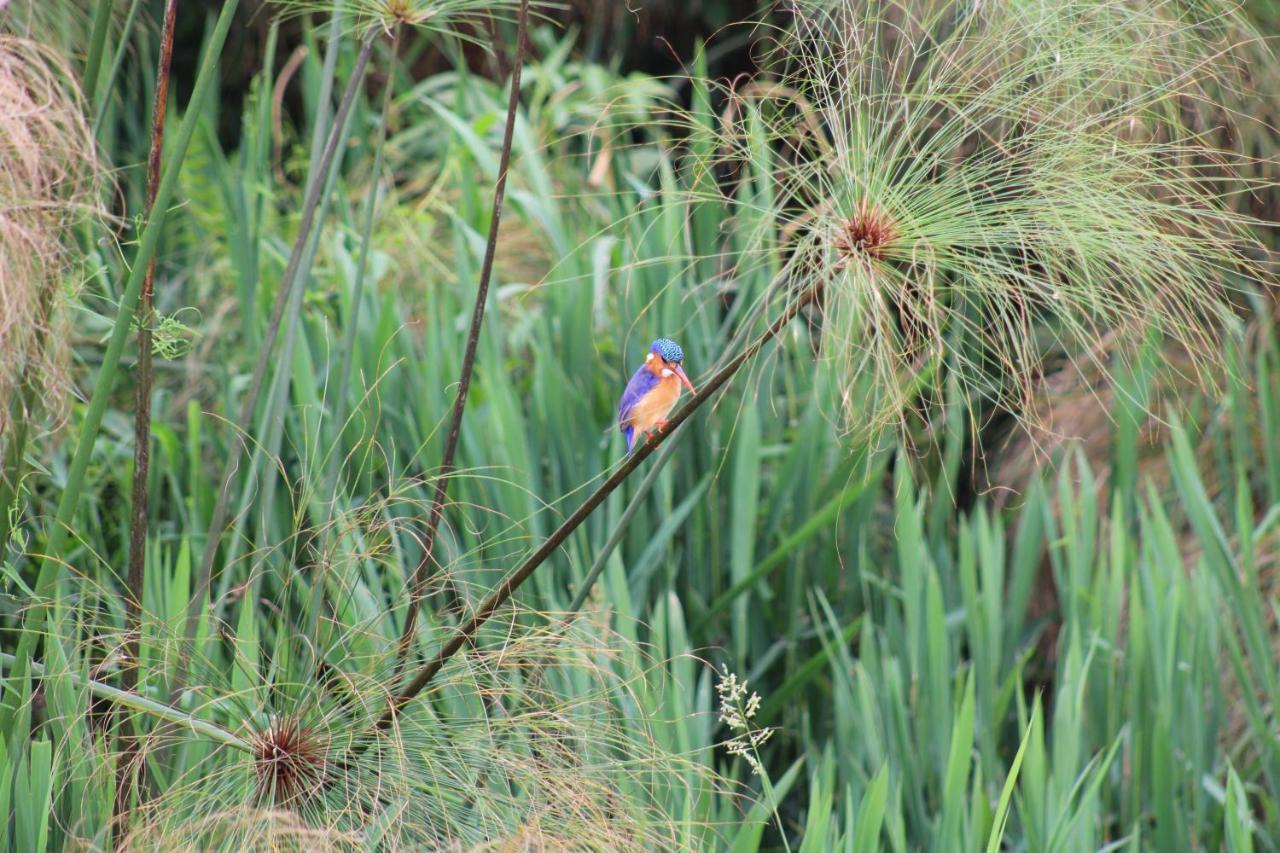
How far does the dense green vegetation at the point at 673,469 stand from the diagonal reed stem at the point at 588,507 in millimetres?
13

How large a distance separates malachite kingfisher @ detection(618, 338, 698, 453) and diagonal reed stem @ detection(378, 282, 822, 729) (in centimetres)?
24

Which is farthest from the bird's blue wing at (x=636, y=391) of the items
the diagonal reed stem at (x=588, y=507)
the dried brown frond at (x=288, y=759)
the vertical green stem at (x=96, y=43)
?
the vertical green stem at (x=96, y=43)

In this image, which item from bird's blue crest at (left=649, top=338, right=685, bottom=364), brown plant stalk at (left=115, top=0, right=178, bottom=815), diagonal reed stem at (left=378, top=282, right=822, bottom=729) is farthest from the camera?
bird's blue crest at (left=649, top=338, right=685, bottom=364)

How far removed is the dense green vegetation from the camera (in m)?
1.20

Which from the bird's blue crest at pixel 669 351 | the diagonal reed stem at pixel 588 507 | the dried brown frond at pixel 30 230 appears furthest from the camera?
the bird's blue crest at pixel 669 351

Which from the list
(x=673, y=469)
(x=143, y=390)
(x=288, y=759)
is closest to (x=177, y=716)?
(x=288, y=759)

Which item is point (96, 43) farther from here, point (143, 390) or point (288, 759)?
point (288, 759)

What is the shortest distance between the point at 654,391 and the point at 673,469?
1.00 m


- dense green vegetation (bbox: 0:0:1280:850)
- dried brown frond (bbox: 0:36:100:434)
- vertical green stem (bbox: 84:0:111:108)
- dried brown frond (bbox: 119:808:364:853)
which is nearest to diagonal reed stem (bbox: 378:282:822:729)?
dense green vegetation (bbox: 0:0:1280:850)

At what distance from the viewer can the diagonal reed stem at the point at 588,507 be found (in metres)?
1.03

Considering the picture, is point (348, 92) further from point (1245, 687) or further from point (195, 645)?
point (1245, 687)

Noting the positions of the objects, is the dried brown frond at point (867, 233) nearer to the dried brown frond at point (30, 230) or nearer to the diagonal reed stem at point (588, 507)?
the diagonal reed stem at point (588, 507)

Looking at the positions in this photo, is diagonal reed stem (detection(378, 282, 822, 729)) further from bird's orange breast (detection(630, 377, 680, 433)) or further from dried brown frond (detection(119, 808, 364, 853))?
bird's orange breast (detection(630, 377, 680, 433))

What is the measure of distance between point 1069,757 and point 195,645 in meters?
1.18
